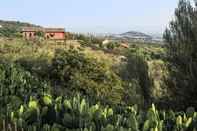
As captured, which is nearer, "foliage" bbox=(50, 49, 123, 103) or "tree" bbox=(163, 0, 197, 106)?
"tree" bbox=(163, 0, 197, 106)

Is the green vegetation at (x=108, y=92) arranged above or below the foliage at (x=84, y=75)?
above

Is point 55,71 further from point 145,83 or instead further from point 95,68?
point 145,83

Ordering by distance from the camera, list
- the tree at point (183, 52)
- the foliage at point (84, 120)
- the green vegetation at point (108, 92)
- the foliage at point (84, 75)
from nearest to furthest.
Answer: the foliage at point (84, 120) → the green vegetation at point (108, 92) → the tree at point (183, 52) → the foliage at point (84, 75)

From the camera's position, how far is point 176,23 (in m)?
15.5

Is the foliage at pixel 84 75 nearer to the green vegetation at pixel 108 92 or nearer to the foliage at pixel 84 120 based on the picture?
the green vegetation at pixel 108 92

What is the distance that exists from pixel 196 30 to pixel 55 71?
14624 millimetres

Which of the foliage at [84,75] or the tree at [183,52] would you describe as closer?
the tree at [183,52]

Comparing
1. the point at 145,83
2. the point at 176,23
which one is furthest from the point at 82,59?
the point at 176,23

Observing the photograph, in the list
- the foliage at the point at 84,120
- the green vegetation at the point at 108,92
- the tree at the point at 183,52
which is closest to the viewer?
the foliage at the point at 84,120

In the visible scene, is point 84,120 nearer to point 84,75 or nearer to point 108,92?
point 108,92

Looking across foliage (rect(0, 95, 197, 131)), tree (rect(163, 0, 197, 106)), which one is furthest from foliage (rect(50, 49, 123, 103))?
foliage (rect(0, 95, 197, 131))

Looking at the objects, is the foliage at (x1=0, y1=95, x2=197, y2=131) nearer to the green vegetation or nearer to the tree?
the green vegetation

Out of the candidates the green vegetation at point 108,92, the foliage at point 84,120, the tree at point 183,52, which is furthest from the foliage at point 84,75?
the foliage at point 84,120

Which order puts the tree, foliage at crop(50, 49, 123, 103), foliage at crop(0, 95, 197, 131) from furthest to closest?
foliage at crop(50, 49, 123, 103) < the tree < foliage at crop(0, 95, 197, 131)
